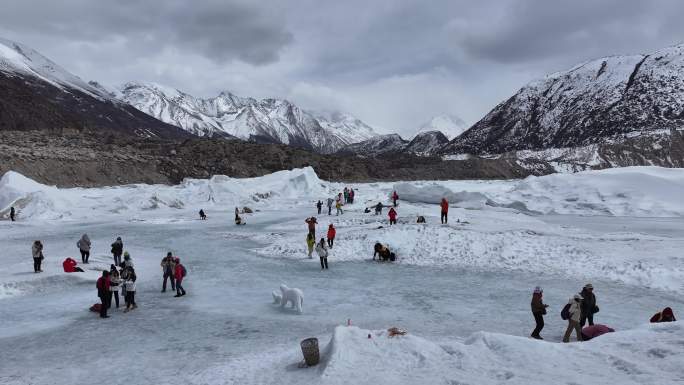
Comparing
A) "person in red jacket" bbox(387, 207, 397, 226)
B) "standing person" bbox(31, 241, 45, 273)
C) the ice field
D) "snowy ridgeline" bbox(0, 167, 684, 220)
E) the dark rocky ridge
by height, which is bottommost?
the ice field

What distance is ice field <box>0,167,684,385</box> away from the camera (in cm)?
905

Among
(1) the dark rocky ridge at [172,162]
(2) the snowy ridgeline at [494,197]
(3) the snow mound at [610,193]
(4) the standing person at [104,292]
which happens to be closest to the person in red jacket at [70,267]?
(4) the standing person at [104,292]

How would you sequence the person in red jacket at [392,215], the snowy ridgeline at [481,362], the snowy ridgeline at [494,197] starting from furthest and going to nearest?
the snowy ridgeline at [494,197]
the person in red jacket at [392,215]
the snowy ridgeline at [481,362]

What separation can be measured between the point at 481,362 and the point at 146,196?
1855 inches

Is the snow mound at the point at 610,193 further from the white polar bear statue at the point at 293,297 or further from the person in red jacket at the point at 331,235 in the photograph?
the white polar bear statue at the point at 293,297

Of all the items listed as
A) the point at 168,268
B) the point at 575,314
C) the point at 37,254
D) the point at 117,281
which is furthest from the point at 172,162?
the point at 575,314

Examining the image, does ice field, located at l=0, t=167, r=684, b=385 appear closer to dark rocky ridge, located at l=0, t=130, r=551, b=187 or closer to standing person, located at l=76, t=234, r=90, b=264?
standing person, located at l=76, t=234, r=90, b=264

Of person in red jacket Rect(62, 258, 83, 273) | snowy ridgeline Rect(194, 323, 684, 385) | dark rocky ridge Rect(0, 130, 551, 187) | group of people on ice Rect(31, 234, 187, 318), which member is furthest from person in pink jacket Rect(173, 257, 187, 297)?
dark rocky ridge Rect(0, 130, 551, 187)

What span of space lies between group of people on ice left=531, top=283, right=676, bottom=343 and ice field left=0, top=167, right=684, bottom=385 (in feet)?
2.03

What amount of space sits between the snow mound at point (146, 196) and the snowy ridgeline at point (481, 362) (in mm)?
39605

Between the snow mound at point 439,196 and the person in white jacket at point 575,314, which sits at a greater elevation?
the snow mound at point 439,196

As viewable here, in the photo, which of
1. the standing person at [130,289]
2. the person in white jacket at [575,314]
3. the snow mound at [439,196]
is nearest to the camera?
the person in white jacket at [575,314]

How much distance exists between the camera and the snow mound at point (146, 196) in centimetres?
4206

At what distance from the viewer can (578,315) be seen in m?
11.3
